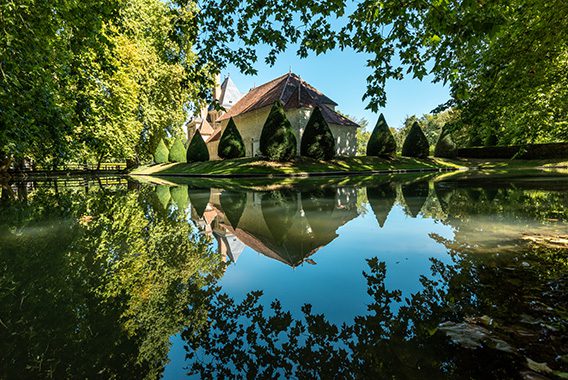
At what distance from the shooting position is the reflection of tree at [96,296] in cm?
166

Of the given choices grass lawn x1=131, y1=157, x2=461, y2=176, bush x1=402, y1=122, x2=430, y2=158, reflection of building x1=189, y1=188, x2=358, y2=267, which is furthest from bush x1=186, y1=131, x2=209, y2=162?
reflection of building x1=189, y1=188, x2=358, y2=267

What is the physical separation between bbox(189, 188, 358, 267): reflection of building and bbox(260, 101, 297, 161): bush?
47.5 ft

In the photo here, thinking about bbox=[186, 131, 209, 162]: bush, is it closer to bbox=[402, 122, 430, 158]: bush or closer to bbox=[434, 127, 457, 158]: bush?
bbox=[402, 122, 430, 158]: bush

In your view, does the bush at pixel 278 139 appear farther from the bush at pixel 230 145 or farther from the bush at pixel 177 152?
the bush at pixel 177 152

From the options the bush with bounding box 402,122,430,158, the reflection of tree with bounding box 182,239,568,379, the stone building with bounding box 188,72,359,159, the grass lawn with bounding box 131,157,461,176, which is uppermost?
the stone building with bounding box 188,72,359,159

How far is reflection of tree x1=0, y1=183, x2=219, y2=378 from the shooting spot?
1659 millimetres

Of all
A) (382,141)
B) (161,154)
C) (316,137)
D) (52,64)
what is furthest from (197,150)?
(52,64)

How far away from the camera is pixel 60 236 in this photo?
4.32m

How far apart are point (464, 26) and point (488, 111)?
4647 millimetres

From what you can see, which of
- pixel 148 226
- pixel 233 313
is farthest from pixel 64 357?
pixel 148 226

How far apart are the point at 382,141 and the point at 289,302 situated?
26693 millimetres

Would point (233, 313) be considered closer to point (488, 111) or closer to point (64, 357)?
point (64, 357)

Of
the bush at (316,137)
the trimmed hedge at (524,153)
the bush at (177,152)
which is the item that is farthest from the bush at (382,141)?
the bush at (177,152)

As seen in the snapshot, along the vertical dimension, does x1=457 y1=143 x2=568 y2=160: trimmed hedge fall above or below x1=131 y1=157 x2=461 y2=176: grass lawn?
above
